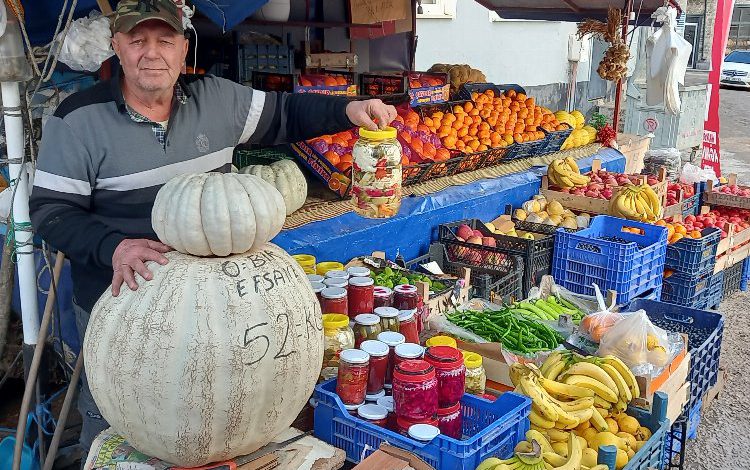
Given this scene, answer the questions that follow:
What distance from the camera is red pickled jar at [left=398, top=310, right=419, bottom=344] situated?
329cm

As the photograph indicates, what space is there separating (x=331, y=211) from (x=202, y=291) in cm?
299

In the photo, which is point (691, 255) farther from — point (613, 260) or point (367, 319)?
point (367, 319)

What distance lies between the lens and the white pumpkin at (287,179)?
4.96 metres

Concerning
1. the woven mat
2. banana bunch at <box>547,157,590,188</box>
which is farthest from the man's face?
banana bunch at <box>547,157,590,188</box>

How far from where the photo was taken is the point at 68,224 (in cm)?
252

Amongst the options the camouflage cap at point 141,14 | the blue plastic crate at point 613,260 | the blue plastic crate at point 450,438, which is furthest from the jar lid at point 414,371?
the blue plastic crate at point 613,260

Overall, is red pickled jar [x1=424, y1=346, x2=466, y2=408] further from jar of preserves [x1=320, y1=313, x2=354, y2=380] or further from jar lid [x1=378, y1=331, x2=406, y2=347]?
jar of preserves [x1=320, y1=313, x2=354, y2=380]

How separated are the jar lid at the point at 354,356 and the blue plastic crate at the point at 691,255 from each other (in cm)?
413

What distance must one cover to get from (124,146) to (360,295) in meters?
1.25

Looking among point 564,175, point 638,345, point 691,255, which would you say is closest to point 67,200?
point 638,345

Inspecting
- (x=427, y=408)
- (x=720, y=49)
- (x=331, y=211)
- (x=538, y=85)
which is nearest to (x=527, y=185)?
(x=331, y=211)

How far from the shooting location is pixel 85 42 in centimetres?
363

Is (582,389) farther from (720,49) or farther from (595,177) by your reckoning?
(720,49)

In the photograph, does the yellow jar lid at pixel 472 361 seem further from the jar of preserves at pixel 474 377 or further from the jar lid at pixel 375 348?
the jar lid at pixel 375 348
